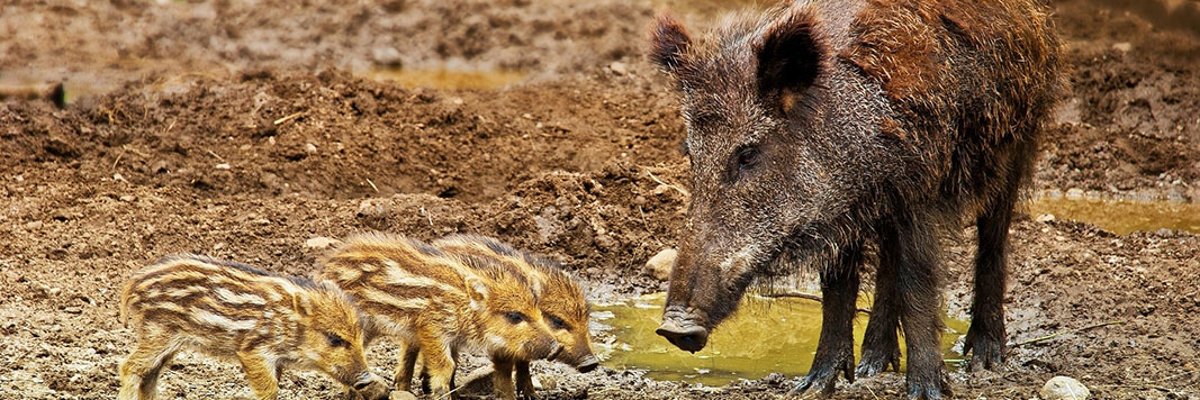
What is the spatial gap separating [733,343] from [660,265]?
894 millimetres

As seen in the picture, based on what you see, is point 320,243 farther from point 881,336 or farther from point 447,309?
point 881,336

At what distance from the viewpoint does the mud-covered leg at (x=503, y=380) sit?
6.41 m

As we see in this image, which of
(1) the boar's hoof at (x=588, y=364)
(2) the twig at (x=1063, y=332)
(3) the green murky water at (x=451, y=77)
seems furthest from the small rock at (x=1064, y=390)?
(3) the green murky water at (x=451, y=77)

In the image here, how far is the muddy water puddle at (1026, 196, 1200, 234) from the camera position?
9.63 metres

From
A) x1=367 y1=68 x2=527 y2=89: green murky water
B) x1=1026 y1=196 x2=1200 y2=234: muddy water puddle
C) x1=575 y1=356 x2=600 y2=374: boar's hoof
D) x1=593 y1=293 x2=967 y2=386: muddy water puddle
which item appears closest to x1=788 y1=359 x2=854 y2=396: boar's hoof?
x1=593 y1=293 x2=967 y2=386: muddy water puddle

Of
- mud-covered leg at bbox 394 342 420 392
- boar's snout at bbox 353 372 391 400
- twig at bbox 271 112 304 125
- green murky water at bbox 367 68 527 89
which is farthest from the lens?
green murky water at bbox 367 68 527 89

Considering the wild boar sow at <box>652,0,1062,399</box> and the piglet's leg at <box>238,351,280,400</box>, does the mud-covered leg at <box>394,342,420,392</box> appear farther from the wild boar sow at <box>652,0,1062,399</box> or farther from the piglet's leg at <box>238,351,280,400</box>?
the wild boar sow at <box>652,0,1062,399</box>

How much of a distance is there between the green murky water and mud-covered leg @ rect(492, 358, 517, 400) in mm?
7384

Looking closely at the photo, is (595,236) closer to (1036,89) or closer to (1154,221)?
(1036,89)

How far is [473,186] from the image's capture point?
9914mm

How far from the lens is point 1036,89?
22.1 ft

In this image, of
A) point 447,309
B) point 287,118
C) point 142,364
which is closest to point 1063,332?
point 447,309

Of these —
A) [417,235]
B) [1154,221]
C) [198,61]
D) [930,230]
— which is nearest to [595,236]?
[417,235]

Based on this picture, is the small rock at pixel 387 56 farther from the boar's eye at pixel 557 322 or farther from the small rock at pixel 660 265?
the boar's eye at pixel 557 322
